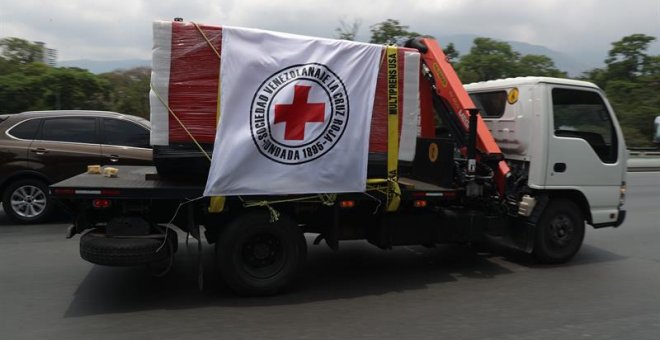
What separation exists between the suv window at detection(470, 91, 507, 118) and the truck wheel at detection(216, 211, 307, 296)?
3.05 meters

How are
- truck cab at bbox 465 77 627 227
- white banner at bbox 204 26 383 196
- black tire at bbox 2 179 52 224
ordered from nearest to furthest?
white banner at bbox 204 26 383 196
truck cab at bbox 465 77 627 227
black tire at bbox 2 179 52 224

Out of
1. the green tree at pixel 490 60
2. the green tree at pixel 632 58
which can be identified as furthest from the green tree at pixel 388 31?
the green tree at pixel 632 58

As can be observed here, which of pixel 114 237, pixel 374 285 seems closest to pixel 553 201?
pixel 374 285

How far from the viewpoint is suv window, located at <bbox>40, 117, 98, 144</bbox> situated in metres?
8.54

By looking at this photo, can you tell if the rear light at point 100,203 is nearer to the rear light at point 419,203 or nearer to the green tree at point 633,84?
the rear light at point 419,203

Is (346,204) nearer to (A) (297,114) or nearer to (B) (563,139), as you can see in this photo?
(A) (297,114)

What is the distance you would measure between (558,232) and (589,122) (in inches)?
54.5

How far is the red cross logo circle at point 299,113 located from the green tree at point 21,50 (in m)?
25.8

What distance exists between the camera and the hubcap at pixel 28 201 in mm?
8234

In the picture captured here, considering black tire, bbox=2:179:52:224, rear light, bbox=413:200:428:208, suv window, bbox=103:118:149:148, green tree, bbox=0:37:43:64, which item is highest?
green tree, bbox=0:37:43:64

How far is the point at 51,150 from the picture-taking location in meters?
8.38

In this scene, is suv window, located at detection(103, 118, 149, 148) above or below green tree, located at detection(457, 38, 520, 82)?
below

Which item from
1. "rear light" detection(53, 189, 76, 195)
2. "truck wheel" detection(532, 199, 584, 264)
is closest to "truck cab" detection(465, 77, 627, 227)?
"truck wheel" detection(532, 199, 584, 264)

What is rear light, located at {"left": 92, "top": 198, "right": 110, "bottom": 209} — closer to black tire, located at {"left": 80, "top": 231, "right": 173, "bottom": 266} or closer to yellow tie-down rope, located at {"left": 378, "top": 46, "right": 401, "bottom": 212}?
black tire, located at {"left": 80, "top": 231, "right": 173, "bottom": 266}
